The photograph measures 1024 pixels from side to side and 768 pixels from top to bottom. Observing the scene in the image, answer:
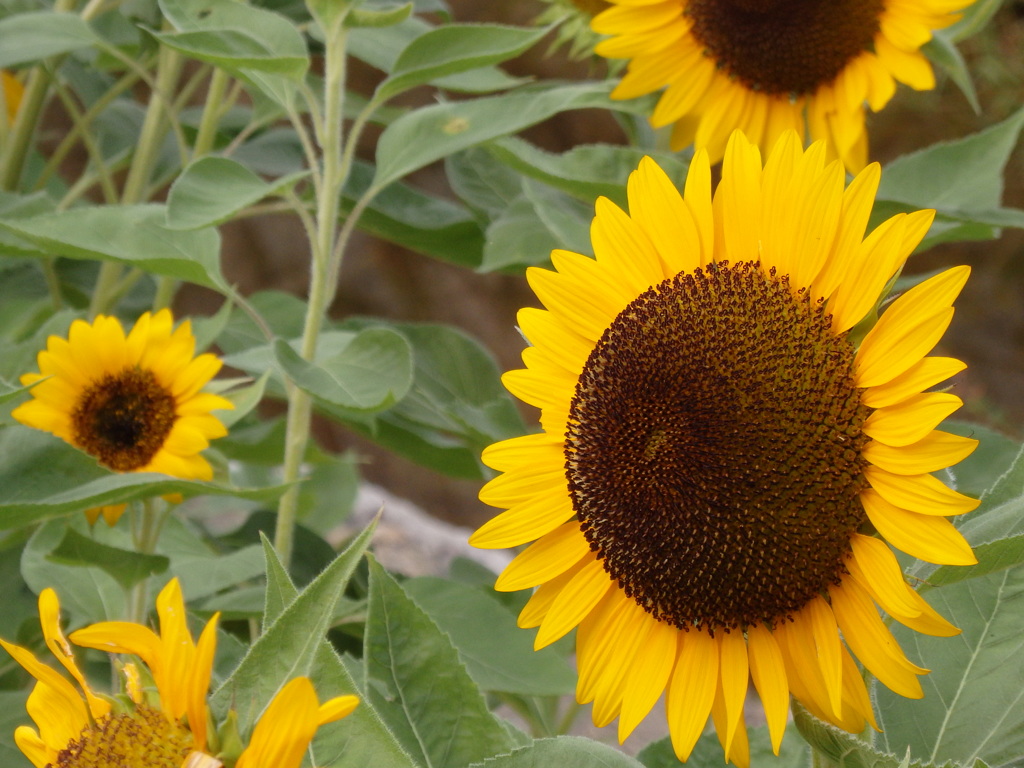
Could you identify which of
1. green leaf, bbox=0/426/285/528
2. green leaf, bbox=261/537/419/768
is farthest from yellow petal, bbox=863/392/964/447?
green leaf, bbox=0/426/285/528

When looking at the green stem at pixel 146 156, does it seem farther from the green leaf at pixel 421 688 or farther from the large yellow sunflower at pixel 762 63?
the green leaf at pixel 421 688

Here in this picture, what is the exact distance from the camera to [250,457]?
0.91m

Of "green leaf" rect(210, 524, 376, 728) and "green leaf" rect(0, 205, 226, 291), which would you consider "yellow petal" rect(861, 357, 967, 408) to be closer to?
"green leaf" rect(210, 524, 376, 728)

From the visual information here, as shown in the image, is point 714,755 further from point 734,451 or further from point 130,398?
point 130,398

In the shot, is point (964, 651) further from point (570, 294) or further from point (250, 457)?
point (250, 457)

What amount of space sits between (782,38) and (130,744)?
62cm

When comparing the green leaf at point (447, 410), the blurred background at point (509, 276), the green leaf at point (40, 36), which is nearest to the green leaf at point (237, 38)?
the green leaf at point (40, 36)

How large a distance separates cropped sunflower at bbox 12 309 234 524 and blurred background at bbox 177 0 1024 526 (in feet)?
6.10

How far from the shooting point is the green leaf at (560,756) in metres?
0.38

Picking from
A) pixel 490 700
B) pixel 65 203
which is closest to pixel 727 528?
pixel 490 700

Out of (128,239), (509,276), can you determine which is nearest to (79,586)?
(128,239)

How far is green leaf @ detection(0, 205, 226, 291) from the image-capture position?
0.65m

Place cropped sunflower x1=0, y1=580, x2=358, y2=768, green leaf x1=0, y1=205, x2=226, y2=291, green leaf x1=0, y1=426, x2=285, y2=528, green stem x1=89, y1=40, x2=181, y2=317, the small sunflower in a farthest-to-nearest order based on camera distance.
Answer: the small sunflower → green stem x1=89, y1=40, x2=181, y2=317 → green leaf x1=0, y1=205, x2=226, y2=291 → green leaf x1=0, y1=426, x2=285, y2=528 → cropped sunflower x1=0, y1=580, x2=358, y2=768

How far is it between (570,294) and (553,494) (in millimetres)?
91
